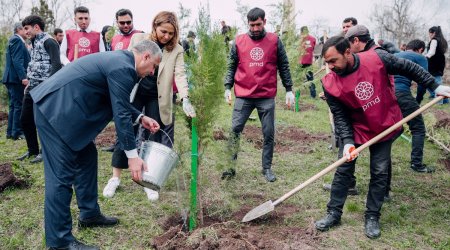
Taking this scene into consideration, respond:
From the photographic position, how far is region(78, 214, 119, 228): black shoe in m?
3.71

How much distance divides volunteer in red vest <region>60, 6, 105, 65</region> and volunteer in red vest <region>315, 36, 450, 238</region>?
4308mm

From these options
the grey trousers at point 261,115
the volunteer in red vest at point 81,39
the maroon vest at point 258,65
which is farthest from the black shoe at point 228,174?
the volunteer in red vest at point 81,39

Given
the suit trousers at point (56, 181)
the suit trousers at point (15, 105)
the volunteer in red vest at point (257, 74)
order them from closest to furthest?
the suit trousers at point (56, 181)
the volunteer in red vest at point (257, 74)
the suit trousers at point (15, 105)

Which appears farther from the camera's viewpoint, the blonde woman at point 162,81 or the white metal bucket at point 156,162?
the blonde woman at point 162,81

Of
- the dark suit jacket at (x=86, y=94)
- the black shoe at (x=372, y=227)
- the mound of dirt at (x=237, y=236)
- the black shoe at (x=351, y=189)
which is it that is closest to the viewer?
the dark suit jacket at (x=86, y=94)

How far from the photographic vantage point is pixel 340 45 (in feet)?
11.0

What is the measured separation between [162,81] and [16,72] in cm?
463

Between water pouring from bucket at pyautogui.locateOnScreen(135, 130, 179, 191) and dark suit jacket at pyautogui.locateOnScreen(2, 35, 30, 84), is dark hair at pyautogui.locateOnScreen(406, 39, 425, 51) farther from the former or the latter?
dark suit jacket at pyautogui.locateOnScreen(2, 35, 30, 84)

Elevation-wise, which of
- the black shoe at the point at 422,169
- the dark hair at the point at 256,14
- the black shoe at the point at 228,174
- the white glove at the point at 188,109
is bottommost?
the black shoe at the point at 422,169

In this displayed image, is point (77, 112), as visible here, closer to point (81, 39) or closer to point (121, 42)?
point (121, 42)

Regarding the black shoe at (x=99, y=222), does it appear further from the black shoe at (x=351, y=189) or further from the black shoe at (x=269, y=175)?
the black shoe at (x=351, y=189)

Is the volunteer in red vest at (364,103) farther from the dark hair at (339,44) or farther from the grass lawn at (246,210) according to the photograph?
the grass lawn at (246,210)

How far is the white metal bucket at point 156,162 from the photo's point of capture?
10.3ft

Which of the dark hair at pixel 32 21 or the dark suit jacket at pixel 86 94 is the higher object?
the dark hair at pixel 32 21
